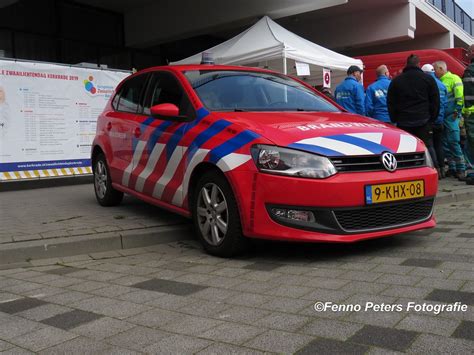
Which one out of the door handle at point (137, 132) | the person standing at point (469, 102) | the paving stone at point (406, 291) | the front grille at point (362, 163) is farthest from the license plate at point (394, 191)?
the person standing at point (469, 102)

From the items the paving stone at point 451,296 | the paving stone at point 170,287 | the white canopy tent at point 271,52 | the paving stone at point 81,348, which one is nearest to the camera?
the paving stone at point 81,348

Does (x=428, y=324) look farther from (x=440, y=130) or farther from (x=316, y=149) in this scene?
(x=440, y=130)

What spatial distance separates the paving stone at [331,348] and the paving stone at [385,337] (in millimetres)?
65

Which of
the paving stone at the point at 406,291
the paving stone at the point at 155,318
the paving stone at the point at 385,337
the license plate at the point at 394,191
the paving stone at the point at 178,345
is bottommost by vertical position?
the paving stone at the point at 155,318

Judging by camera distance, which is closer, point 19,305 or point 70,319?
point 70,319

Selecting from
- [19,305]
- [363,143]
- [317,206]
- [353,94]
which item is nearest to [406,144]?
[363,143]

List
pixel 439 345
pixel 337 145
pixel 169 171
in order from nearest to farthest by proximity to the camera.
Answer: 1. pixel 439 345
2. pixel 337 145
3. pixel 169 171

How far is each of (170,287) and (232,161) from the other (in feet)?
3.58

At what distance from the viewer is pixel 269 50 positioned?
34.3ft

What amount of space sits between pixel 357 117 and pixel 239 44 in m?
6.83

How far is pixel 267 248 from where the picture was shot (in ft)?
15.0

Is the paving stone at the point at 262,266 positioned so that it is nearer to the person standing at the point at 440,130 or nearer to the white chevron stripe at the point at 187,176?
the white chevron stripe at the point at 187,176

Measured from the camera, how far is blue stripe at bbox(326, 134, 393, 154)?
13.1 feet

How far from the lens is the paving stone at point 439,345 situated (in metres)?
2.30
